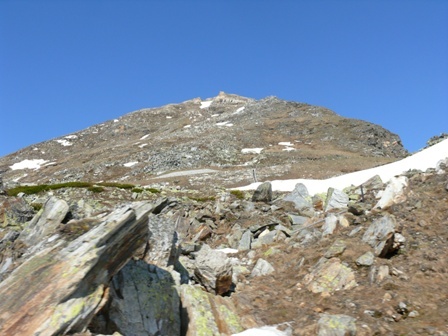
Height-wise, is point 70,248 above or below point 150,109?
below

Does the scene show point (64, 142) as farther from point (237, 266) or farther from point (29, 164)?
point (237, 266)

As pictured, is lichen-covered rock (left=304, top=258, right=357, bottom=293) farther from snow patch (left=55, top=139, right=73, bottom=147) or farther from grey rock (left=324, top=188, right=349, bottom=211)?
snow patch (left=55, top=139, right=73, bottom=147)

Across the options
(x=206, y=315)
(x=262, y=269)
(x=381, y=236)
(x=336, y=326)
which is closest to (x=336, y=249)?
(x=381, y=236)

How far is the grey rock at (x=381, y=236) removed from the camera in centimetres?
1410

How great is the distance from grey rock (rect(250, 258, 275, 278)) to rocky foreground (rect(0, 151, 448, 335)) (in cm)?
5

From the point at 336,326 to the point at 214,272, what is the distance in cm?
485

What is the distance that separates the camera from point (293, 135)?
113750 millimetres

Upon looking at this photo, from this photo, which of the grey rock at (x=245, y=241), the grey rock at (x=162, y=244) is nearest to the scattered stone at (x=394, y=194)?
the grey rock at (x=245, y=241)

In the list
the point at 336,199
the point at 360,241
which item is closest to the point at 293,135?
the point at 336,199

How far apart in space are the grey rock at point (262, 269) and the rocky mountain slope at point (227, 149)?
143 ft

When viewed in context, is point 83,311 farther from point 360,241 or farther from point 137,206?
point 360,241

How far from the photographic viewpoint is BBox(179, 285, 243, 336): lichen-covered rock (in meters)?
10.7

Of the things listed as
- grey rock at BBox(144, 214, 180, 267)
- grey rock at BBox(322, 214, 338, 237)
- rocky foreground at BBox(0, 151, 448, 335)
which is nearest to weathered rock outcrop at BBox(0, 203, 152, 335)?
rocky foreground at BBox(0, 151, 448, 335)

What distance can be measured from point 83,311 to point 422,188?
1779 centimetres
